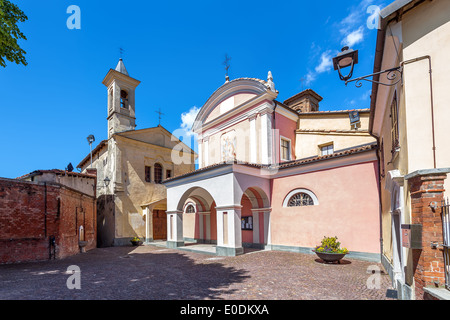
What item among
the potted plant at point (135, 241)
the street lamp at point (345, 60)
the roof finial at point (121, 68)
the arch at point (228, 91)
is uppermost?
the roof finial at point (121, 68)

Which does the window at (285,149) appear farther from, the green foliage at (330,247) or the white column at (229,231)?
the green foliage at (330,247)

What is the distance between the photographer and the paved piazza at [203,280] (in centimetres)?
602

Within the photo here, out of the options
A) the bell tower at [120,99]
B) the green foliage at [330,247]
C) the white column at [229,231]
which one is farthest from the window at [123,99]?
the green foliage at [330,247]

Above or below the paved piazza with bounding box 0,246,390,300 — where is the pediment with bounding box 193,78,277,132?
above

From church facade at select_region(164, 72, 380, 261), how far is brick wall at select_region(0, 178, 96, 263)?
228 inches

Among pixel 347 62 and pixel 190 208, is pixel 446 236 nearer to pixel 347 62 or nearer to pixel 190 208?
pixel 347 62

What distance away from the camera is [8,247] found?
10336mm

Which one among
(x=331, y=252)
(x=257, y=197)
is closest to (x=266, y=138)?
(x=257, y=197)

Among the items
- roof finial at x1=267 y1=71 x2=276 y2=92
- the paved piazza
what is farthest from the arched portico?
roof finial at x1=267 y1=71 x2=276 y2=92

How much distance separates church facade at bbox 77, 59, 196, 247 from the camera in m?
19.1

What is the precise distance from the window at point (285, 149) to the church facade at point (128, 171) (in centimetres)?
995

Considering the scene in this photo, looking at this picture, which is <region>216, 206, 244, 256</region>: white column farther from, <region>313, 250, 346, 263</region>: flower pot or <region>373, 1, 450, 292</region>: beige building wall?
<region>373, 1, 450, 292</region>: beige building wall

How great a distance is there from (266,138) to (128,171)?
11040 mm

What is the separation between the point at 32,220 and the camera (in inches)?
437
